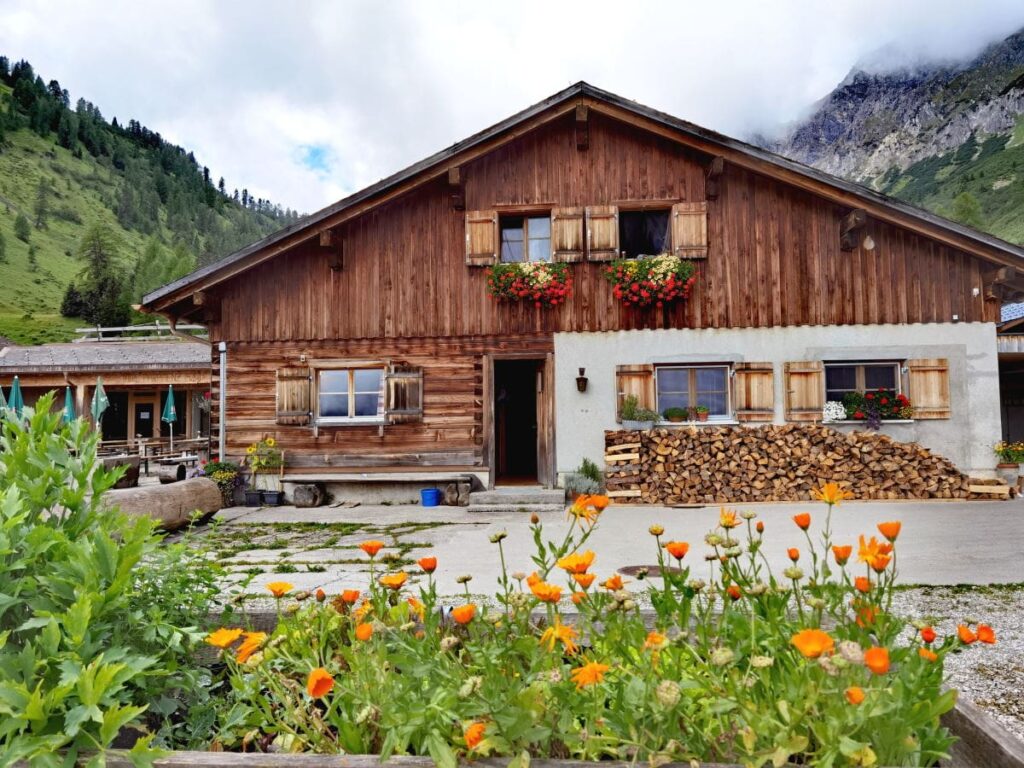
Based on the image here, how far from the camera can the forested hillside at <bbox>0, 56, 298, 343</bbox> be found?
165 ft

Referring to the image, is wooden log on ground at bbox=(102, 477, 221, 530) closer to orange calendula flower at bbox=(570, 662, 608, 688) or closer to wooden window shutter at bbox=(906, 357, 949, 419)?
orange calendula flower at bbox=(570, 662, 608, 688)

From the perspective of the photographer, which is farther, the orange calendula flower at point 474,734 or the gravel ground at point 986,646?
the gravel ground at point 986,646

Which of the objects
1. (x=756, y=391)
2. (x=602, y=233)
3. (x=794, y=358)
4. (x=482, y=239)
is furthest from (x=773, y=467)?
(x=482, y=239)

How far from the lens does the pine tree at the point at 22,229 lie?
232 feet

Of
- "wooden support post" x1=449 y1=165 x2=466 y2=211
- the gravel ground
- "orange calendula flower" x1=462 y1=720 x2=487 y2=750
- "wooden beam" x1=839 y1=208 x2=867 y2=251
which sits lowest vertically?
the gravel ground

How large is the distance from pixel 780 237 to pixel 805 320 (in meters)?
1.42

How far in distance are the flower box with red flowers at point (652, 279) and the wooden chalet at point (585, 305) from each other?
0.75 ft

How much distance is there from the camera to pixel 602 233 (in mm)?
10156

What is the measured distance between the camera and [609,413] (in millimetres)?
9984

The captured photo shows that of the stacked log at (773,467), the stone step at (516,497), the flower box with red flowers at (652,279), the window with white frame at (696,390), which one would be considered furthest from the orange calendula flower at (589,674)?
the window with white frame at (696,390)

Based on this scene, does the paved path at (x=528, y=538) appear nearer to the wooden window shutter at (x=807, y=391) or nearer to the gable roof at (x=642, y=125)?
the wooden window shutter at (x=807, y=391)

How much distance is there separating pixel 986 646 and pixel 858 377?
7472 mm

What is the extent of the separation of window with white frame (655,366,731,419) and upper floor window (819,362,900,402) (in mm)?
1652

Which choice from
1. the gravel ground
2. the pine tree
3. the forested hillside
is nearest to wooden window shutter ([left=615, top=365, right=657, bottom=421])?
the gravel ground
